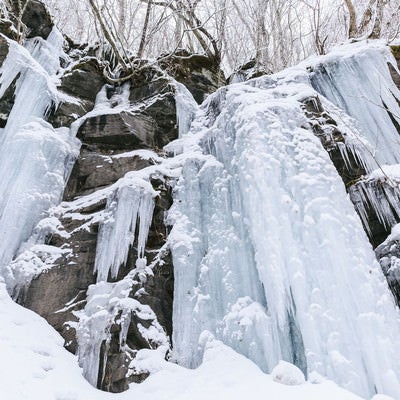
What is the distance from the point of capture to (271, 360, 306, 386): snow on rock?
10.0ft

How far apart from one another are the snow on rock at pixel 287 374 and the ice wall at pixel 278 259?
19 centimetres

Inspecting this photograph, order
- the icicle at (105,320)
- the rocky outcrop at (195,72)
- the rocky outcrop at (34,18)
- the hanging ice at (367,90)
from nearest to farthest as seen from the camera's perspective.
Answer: the icicle at (105,320) → the hanging ice at (367,90) → the rocky outcrop at (34,18) → the rocky outcrop at (195,72)

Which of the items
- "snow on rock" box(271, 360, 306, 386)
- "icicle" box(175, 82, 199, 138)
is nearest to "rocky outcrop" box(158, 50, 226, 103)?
"icicle" box(175, 82, 199, 138)

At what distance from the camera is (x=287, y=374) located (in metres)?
3.10

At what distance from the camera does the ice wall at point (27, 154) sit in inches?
199

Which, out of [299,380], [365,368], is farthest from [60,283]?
[365,368]

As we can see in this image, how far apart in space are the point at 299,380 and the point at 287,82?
457 cm

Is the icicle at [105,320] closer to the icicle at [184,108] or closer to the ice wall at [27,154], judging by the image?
the ice wall at [27,154]

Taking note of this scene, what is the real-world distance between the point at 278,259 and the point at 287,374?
3.47 ft

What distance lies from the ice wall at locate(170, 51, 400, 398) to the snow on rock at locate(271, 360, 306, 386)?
0.61 feet

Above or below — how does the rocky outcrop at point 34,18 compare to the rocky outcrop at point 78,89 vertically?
above

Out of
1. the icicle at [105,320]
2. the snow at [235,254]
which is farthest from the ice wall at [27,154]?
the icicle at [105,320]

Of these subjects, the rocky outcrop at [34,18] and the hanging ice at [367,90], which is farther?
the rocky outcrop at [34,18]

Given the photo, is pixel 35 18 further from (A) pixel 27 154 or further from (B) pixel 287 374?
(B) pixel 287 374
